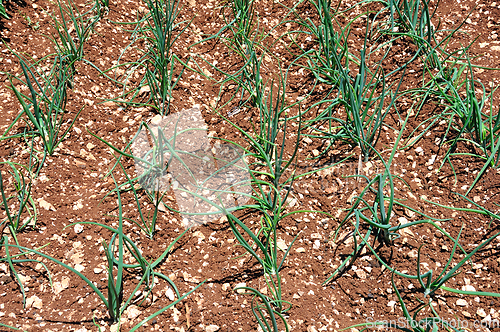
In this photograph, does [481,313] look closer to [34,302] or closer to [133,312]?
[133,312]

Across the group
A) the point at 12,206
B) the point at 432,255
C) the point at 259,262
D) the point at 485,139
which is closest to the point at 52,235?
the point at 12,206

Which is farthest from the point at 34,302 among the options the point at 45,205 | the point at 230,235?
the point at 230,235

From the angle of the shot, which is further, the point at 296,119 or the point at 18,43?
the point at 18,43

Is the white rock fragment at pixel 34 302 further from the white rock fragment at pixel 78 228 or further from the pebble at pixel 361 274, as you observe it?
the pebble at pixel 361 274

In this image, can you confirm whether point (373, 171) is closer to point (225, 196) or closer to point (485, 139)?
point (485, 139)

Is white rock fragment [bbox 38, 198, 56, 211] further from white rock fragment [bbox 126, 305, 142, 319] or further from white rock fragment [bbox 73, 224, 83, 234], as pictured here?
white rock fragment [bbox 126, 305, 142, 319]

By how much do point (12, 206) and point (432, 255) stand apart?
1.96 meters

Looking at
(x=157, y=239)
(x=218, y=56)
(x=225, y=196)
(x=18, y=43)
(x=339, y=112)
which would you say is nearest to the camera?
(x=157, y=239)

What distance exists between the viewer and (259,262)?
163 centimetres

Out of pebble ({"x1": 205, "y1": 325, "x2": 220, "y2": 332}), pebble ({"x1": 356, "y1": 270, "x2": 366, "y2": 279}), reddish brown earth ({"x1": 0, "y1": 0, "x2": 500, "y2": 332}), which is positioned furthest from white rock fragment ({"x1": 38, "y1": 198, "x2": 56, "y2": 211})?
pebble ({"x1": 356, "y1": 270, "x2": 366, "y2": 279})

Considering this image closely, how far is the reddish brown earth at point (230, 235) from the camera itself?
151 centimetres

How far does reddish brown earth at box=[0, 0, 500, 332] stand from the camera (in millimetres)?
1510

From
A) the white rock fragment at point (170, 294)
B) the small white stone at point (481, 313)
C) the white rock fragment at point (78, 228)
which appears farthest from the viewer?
the white rock fragment at point (78, 228)

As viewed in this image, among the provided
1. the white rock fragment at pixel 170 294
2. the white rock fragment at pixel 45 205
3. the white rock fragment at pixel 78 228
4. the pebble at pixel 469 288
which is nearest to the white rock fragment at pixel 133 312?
the white rock fragment at pixel 170 294
